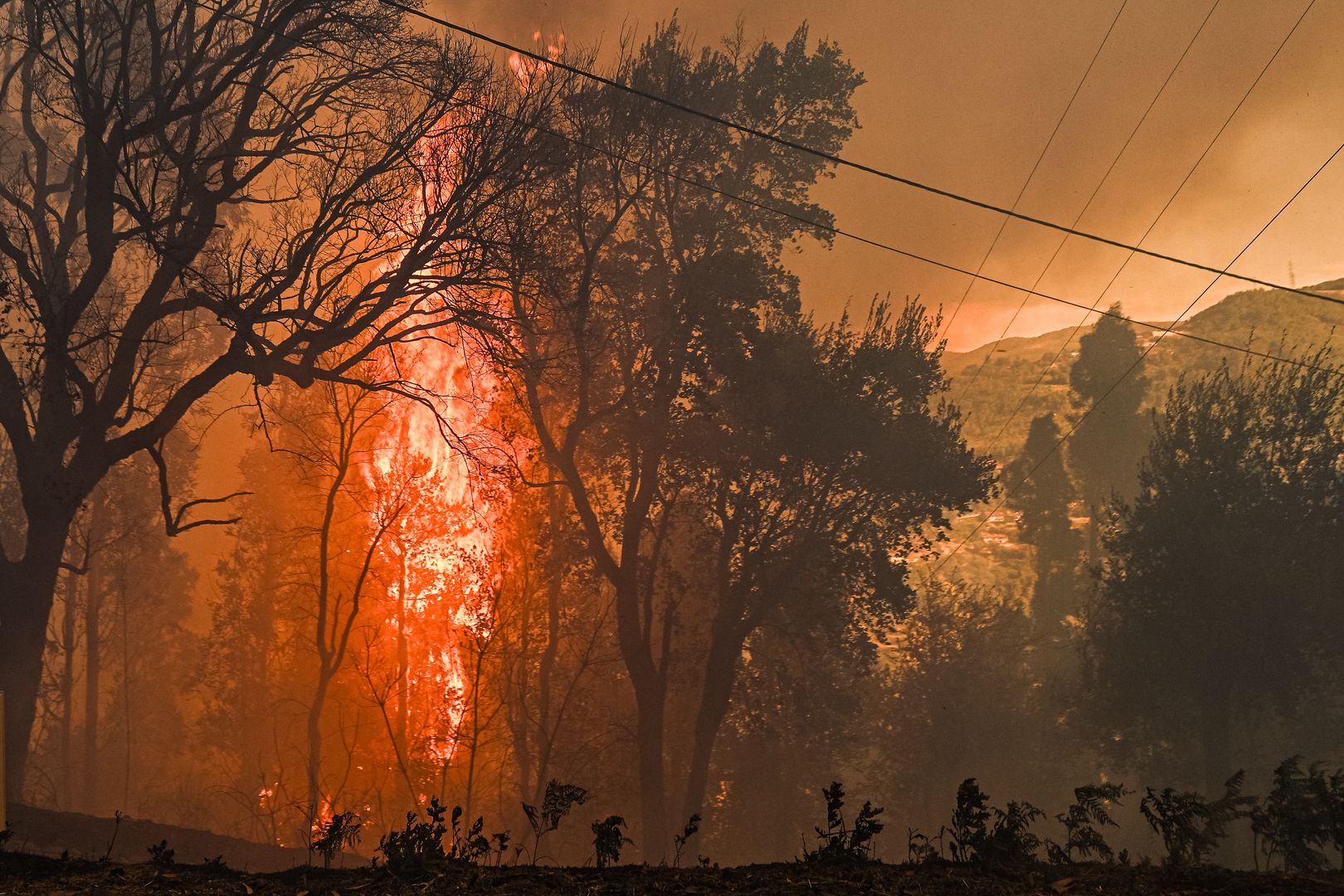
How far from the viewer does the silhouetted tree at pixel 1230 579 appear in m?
25.1

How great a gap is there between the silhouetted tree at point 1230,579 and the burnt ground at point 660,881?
22556 millimetres

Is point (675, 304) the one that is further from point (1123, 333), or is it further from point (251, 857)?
point (1123, 333)

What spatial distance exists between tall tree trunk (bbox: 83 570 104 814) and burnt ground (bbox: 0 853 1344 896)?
3192 centimetres

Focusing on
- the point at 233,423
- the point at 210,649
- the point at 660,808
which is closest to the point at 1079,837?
the point at 660,808

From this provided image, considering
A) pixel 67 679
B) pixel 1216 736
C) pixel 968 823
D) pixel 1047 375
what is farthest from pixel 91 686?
pixel 1047 375

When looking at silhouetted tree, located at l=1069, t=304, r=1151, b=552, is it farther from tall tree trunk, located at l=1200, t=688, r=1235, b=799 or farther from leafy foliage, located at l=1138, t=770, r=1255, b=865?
leafy foliage, located at l=1138, t=770, r=1255, b=865

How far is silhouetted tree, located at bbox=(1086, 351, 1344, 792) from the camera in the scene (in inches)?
987

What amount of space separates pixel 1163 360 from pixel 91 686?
250 feet

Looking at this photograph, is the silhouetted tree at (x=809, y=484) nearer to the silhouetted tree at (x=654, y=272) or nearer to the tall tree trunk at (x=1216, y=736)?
the silhouetted tree at (x=654, y=272)

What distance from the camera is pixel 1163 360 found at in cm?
7656

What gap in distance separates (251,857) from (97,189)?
8416 mm

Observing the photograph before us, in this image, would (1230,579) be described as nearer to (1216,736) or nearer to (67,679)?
(1216,736)

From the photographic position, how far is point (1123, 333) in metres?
53.4

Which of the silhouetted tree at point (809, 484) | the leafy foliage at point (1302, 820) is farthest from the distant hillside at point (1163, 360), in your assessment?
the leafy foliage at point (1302, 820)
